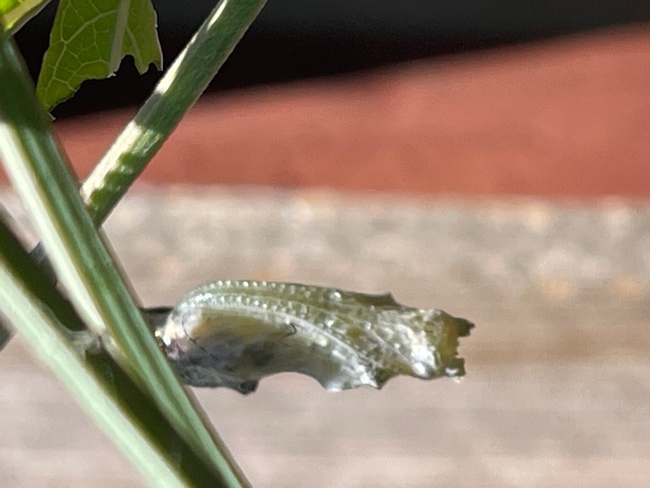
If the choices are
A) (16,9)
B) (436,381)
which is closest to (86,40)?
(16,9)

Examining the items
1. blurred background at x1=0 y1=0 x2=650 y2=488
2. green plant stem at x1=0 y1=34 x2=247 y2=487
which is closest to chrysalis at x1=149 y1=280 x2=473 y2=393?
green plant stem at x1=0 y1=34 x2=247 y2=487

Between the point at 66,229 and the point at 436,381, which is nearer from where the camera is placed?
the point at 66,229

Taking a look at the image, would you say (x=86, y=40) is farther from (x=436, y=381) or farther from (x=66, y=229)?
(x=436, y=381)

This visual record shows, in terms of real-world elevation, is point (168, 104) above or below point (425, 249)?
above

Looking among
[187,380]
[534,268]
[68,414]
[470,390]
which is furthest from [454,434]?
[187,380]

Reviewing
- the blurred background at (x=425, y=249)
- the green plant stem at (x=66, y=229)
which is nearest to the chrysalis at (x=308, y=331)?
the green plant stem at (x=66, y=229)

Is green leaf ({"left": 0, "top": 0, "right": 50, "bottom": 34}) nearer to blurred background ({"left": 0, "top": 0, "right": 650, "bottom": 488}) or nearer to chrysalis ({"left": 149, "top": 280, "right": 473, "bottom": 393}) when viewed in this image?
chrysalis ({"left": 149, "top": 280, "right": 473, "bottom": 393})

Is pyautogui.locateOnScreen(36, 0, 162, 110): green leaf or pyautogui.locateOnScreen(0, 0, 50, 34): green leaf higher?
pyautogui.locateOnScreen(0, 0, 50, 34): green leaf
